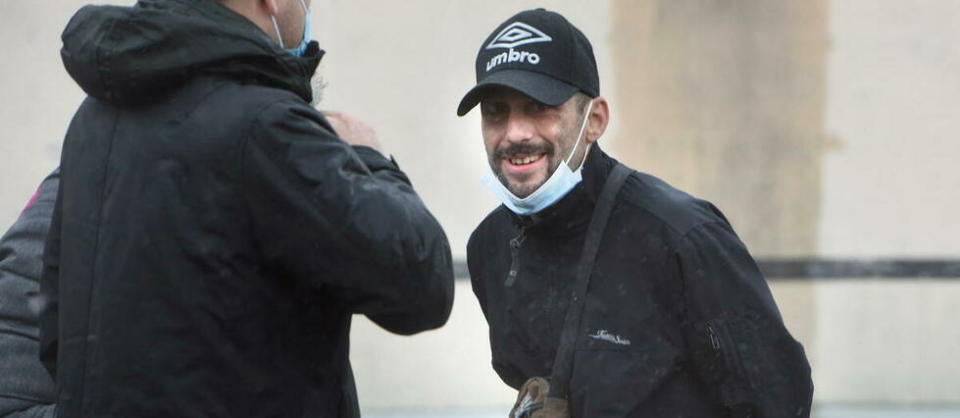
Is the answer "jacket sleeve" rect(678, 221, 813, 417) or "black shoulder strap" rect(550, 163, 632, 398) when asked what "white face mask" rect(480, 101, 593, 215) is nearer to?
"black shoulder strap" rect(550, 163, 632, 398)

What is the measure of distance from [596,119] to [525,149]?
19cm

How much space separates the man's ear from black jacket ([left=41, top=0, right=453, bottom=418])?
A: 967mm

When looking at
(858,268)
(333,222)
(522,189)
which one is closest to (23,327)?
(333,222)

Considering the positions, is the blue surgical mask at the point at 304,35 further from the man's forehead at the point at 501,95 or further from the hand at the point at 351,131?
the man's forehead at the point at 501,95

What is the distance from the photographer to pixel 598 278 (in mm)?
2984

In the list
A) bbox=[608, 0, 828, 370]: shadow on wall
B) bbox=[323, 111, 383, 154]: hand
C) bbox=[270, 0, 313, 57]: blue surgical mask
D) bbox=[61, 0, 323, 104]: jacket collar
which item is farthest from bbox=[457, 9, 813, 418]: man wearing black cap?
bbox=[608, 0, 828, 370]: shadow on wall

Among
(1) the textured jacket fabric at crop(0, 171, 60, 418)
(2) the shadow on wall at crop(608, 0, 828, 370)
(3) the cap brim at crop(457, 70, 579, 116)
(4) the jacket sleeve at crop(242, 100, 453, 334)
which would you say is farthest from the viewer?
(2) the shadow on wall at crop(608, 0, 828, 370)

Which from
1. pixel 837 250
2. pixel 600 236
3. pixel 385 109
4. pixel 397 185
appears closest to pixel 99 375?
pixel 397 185

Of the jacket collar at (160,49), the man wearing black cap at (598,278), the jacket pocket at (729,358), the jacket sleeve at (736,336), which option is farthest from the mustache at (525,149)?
the jacket collar at (160,49)

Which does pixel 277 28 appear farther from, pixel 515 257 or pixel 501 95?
pixel 515 257

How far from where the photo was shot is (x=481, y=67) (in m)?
3.17

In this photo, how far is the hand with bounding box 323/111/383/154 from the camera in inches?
92.1

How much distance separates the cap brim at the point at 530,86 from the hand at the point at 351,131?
2.24 feet

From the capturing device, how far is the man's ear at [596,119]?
3166 mm
